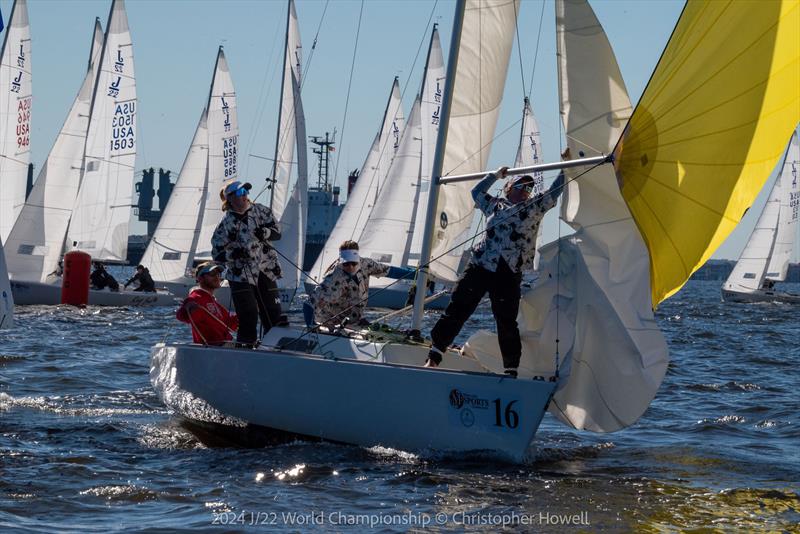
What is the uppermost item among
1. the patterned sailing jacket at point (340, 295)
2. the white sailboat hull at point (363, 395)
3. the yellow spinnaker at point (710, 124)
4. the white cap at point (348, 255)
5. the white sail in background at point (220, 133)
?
the white sail in background at point (220, 133)

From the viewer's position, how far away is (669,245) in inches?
255

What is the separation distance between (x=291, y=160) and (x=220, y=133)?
9.56ft

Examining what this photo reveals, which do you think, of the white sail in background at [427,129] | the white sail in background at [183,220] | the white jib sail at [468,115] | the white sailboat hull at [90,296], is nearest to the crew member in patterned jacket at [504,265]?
the white jib sail at [468,115]

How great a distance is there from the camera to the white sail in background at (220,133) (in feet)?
99.2

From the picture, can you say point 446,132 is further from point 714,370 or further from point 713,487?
point 714,370

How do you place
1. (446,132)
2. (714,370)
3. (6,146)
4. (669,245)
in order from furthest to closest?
(6,146) < (714,370) < (446,132) < (669,245)

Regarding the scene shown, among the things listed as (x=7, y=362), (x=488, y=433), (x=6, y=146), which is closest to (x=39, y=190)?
(x=6, y=146)

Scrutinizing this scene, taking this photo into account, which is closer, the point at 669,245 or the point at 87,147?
the point at 669,245

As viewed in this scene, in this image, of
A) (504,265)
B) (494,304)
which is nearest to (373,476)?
(494,304)

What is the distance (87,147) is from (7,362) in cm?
1625

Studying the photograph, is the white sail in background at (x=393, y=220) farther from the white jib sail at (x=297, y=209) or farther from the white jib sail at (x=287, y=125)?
the white jib sail at (x=287, y=125)

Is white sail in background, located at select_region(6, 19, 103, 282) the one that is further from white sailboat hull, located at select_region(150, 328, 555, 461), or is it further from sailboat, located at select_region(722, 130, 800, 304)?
sailboat, located at select_region(722, 130, 800, 304)

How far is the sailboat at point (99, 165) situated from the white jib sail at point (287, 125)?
3523mm

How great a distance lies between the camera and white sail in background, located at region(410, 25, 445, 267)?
2642cm
